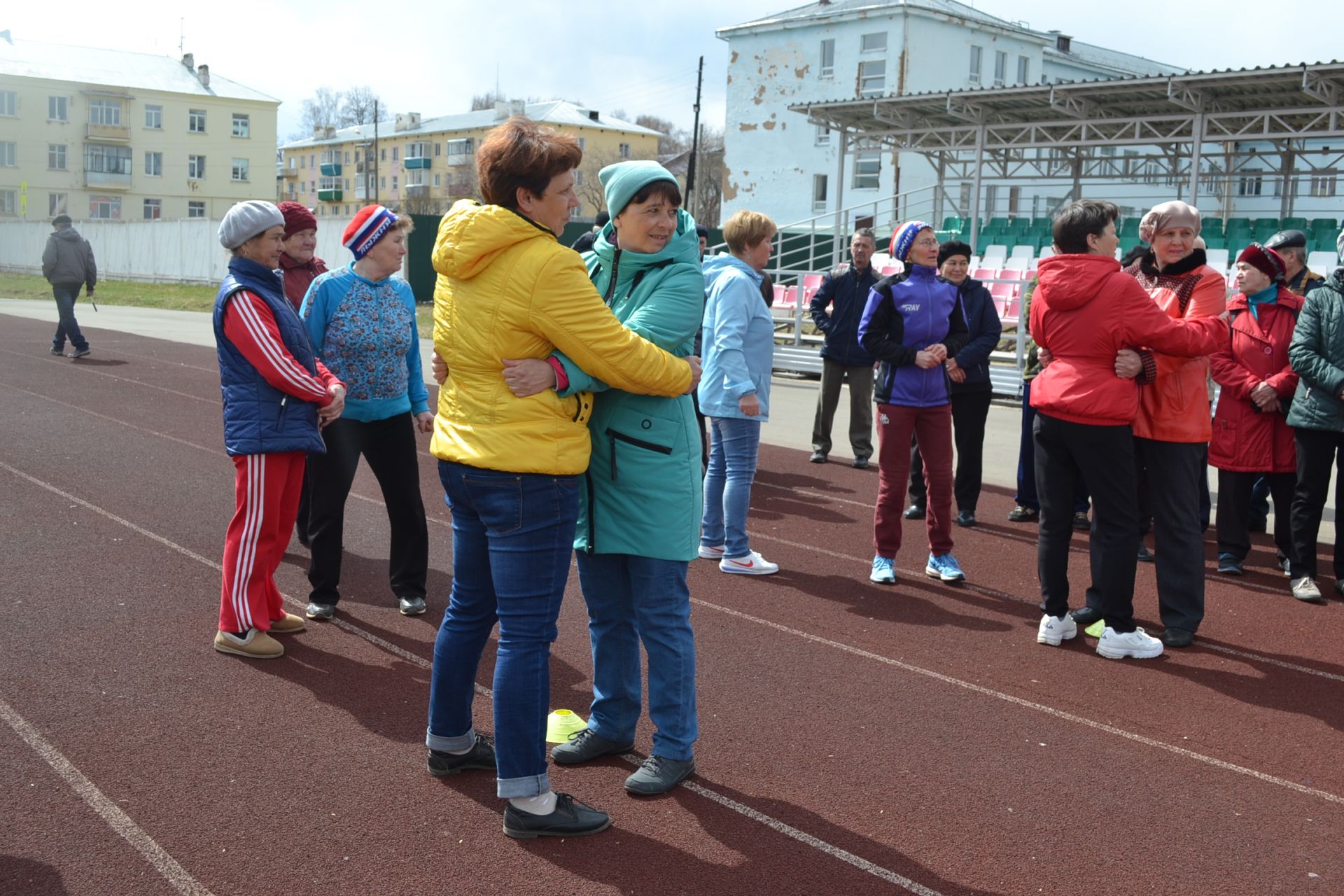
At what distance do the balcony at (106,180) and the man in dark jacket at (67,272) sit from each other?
236 feet

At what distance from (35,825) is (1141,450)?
16.4 feet

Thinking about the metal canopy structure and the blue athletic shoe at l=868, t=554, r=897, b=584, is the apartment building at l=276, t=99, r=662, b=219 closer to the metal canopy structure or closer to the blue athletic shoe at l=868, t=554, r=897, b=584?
the metal canopy structure

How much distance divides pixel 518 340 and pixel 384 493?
280cm

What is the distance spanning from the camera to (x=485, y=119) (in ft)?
332

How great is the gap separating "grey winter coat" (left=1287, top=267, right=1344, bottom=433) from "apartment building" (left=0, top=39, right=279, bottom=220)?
278 feet

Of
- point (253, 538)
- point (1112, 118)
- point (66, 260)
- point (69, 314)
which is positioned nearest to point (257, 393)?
point (253, 538)

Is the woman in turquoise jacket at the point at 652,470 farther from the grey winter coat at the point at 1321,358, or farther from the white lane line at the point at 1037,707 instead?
the grey winter coat at the point at 1321,358

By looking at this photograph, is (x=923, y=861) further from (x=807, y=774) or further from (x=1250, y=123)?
(x=1250, y=123)

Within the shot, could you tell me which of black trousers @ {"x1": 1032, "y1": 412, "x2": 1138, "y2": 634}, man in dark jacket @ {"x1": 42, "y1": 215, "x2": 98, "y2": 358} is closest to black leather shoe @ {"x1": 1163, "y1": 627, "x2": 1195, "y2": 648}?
black trousers @ {"x1": 1032, "y1": 412, "x2": 1138, "y2": 634}

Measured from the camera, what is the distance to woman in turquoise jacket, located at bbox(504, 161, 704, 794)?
3.79m

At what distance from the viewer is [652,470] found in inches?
152

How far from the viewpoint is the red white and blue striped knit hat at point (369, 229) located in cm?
567

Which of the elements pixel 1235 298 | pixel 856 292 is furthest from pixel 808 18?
pixel 1235 298

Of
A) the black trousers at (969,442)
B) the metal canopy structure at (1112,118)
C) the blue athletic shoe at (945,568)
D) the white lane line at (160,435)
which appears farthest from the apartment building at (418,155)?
the blue athletic shoe at (945,568)
